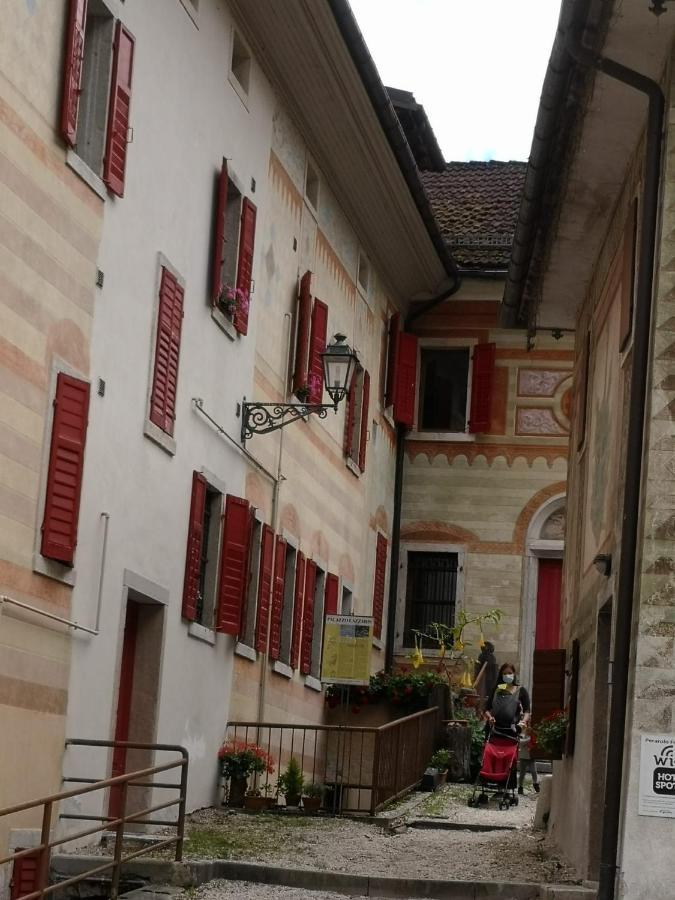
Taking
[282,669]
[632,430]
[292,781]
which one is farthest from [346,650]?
[632,430]

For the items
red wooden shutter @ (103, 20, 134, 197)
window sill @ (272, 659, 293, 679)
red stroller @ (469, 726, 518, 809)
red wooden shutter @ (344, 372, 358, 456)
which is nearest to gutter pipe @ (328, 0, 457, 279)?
red wooden shutter @ (344, 372, 358, 456)

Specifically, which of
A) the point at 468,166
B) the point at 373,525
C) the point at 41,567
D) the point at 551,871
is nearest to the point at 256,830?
the point at 551,871

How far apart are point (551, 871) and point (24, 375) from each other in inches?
246

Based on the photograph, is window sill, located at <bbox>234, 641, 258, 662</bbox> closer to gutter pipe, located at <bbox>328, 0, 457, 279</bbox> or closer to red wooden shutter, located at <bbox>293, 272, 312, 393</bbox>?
red wooden shutter, located at <bbox>293, 272, 312, 393</bbox>

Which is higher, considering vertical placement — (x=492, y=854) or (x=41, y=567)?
(x=41, y=567)

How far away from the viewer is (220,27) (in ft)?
65.3

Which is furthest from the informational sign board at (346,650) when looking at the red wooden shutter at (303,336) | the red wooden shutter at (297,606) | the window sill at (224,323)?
the window sill at (224,323)

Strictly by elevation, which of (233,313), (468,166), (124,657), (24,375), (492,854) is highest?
(468,166)

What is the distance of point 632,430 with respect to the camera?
41.5 feet

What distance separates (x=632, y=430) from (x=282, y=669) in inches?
441

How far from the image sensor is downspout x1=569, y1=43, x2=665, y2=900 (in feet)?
40.0

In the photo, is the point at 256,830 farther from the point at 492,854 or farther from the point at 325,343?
the point at 325,343

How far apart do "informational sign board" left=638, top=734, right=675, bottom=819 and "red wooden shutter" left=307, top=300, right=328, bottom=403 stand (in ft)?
41.1

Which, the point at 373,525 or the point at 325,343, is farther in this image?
the point at 373,525
